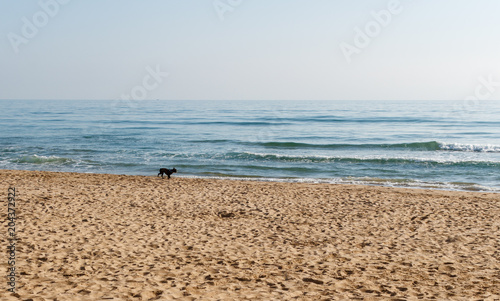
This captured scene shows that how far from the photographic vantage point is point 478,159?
82.9 ft

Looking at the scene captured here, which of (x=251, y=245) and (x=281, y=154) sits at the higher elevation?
(x=281, y=154)

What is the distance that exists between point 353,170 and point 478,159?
910cm

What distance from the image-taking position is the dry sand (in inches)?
256

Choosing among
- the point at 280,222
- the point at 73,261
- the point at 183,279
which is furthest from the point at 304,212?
the point at 73,261

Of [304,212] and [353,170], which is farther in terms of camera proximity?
[353,170]

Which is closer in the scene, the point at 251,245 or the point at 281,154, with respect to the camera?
the point at 251,245

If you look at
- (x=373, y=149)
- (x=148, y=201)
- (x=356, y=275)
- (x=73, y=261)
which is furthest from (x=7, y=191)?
(x=373, y=149)

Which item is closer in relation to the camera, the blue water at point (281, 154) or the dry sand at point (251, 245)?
the dry sand at point (251, 245)

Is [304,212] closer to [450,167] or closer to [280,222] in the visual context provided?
[280,222]

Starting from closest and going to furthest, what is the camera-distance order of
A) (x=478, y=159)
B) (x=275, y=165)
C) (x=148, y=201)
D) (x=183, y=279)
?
(x=183, y=279), (x=148, y=201), (x=275, y=165), (x=478, y=159)

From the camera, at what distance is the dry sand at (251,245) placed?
21.4ft

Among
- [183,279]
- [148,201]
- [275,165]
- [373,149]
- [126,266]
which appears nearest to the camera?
[183,279]

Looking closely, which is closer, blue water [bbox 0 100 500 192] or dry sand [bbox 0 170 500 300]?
dry sand [bbox 0 170 500 300]

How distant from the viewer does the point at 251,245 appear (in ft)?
28.6
